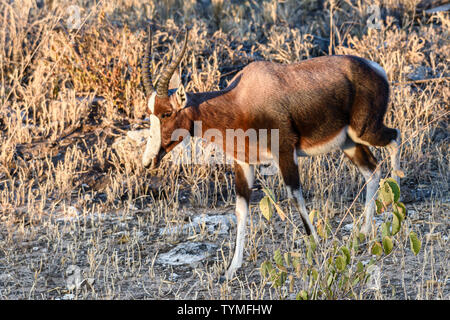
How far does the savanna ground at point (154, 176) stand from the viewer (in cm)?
552

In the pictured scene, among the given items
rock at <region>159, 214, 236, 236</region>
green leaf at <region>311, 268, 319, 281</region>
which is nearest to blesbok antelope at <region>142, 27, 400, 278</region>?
rock at <region>159, 214, 236, 236</region>

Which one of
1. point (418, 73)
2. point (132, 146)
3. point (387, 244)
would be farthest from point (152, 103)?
point (418, 73)

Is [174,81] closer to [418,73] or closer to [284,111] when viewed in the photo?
[284,111]

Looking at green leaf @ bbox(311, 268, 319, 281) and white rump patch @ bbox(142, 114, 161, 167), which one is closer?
green leaf @ bbox(311, 268, 319, 281)

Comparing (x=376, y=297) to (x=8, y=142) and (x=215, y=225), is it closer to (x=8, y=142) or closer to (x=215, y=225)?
(x=215, y=225)

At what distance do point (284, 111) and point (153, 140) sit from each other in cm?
120

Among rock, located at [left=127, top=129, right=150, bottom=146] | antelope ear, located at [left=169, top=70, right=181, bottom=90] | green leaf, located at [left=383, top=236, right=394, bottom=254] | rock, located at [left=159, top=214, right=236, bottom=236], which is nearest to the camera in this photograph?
green leaf, located at [left=383, top=236, right=394, bottom=254]

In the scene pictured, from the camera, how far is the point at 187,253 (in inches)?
242

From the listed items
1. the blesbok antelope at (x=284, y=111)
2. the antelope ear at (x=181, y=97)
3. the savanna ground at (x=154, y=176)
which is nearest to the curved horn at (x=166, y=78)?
the blesbok antelope at (x=284, y=111)

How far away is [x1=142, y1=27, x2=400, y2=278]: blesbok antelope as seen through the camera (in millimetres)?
5684

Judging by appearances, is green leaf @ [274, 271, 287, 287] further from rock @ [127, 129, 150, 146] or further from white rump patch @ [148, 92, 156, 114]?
rock @ [127, 129, 150, 146]

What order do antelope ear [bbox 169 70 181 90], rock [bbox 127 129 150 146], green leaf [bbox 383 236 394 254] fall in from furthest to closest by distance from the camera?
rock [bbox 127 129 150 146], antelope ear [bbox 169 70 181 90], green leaf [bbox 383 236 394 254]

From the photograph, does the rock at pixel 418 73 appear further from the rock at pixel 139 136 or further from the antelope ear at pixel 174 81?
the antelope ear at pixel 174 81

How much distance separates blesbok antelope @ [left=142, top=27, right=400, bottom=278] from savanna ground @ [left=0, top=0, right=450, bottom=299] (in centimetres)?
64
